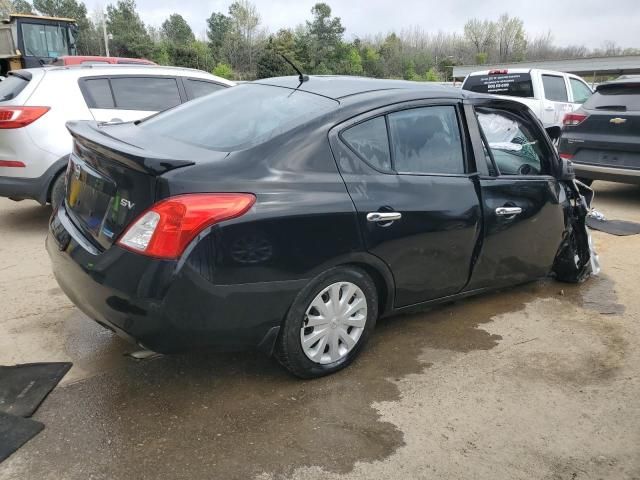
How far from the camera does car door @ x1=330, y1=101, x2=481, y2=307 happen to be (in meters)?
2.99

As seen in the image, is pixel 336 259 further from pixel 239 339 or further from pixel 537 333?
pixel 537 333

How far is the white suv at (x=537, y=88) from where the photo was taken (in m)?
10.6

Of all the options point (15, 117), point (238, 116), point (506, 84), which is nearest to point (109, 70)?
point (15, 117)

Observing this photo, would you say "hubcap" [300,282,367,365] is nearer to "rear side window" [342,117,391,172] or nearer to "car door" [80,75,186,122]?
"rear side window" [342,117,391,172]

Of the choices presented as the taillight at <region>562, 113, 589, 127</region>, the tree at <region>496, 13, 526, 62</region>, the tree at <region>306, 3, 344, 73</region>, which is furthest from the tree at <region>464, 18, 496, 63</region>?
the taillight at <region>562, 113, 589, 127</region>

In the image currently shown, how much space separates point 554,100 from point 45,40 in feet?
53.0

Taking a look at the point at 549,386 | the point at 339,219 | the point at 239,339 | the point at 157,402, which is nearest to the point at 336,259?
the point at 339,219

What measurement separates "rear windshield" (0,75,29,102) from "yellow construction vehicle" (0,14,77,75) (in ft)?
42.8

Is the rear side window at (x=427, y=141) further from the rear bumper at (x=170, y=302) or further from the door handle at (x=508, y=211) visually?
the rear bumper at (x=170, y=302)

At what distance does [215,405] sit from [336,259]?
954mm

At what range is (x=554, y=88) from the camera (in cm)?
1098

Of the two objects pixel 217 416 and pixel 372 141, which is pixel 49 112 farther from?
pixel 217 416

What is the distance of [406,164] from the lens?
3229 mm

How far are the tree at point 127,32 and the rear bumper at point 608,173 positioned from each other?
39.8 metres
